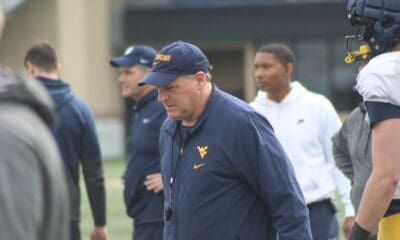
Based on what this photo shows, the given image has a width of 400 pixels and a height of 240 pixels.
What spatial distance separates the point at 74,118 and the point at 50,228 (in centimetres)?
518

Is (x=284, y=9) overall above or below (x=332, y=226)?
below

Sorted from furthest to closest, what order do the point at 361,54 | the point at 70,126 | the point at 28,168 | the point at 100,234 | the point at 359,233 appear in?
1. the point at 100,234
2. the point at 70,126
3. the point at 361,54
4. the point at 359,233
5. the point at 28,168

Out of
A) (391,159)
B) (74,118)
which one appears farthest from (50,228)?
(74,118)

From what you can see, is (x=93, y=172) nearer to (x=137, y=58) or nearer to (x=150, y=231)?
(x=150, y=231)

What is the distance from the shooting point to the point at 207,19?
3694cm

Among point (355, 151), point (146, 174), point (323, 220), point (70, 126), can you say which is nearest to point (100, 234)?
point (146, 174)

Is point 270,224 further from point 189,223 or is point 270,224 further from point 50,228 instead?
point 50,228

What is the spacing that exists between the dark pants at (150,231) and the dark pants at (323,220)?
1.10 m

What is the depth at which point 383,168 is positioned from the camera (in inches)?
172

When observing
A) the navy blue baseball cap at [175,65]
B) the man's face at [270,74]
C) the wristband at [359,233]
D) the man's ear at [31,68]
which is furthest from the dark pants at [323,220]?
the wristband at [359,233]

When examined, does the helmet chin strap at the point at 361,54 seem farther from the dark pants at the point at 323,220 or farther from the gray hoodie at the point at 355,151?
the dark pants at the point at 323,220

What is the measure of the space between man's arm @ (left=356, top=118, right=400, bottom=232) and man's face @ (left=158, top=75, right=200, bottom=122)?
1.10 m

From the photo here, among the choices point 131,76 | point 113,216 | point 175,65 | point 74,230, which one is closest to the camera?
point 175,65

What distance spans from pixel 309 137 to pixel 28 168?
551 centimetres
